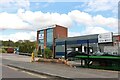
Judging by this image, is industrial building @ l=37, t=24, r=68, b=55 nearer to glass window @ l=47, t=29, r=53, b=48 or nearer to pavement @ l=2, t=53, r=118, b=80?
glass window @ l=47, t=29, r=53, b=48

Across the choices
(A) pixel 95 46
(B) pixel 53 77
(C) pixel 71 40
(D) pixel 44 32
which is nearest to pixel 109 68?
(B) pixel 53 77

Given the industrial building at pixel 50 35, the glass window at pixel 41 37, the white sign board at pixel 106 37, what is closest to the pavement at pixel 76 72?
the white sign board at pixel 106 37

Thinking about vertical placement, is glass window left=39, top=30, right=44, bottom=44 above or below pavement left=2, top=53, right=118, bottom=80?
above

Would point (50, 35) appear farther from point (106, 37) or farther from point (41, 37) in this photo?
point (106, 37)

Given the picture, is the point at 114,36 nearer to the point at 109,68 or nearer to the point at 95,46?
the point at 95,46

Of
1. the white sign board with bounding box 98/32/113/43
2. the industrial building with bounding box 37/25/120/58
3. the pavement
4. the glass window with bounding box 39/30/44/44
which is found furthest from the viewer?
the glass window with bounding box 39/30/44/44

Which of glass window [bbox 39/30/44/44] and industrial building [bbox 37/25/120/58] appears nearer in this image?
industrial building [bbox 37/25/120/58]

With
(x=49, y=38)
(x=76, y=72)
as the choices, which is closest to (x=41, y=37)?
(x=49, y=38)

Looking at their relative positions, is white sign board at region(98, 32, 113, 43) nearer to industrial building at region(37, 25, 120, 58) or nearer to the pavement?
industrial building at region(37, 25, 120, 58)

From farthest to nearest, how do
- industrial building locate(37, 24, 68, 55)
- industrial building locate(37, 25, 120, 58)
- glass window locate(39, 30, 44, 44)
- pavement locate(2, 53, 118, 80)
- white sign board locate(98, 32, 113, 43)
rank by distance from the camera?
1. glass window locate(39, 30, 44, 44)
2. industrial building locate(37, 24, 68, 55)
3. white sign board locate(98, 32, 113, 43)
4. industrial building locate(37, 25, 120, 58)
5. pavement locate(2, 53, 118, 80)

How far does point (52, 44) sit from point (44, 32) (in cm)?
616

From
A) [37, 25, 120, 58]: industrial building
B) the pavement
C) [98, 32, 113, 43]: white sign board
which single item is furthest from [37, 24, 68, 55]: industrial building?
the pavement

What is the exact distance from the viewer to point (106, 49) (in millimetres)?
42750

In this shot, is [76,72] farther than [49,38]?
No
